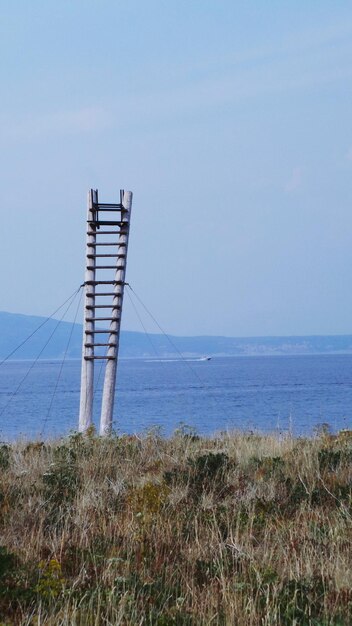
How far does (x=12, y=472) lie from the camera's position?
9.34m

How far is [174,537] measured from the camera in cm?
687

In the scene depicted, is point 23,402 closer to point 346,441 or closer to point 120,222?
point 120,222

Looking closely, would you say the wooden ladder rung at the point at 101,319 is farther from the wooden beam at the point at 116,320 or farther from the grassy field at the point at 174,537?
the grassy field at the point at 174,537

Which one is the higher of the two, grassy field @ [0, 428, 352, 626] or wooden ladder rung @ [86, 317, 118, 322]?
wooden ladder rung @ [86, 317, 118, 322]

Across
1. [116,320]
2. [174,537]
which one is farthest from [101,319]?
[174,537]

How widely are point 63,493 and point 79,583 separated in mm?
2888

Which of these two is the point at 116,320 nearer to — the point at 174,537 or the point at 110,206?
the point at 110,206

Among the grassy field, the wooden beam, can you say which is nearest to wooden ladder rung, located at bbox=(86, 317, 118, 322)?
the wooden beam

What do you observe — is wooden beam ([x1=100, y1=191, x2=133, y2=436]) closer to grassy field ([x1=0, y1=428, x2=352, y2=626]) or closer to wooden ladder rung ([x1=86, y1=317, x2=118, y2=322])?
wooden ladder rung ([x1=86, y1=317, x2=118, y2=322])

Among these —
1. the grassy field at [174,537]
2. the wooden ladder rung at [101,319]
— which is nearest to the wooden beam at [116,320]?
the wooden ladder rung at [101,319]

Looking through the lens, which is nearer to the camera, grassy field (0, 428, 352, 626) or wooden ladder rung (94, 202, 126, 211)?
grassy field (0, 428, 352, 626)

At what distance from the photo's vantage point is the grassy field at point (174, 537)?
518 cm

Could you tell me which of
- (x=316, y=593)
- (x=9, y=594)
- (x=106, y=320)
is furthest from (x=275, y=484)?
(x=106, y=320)

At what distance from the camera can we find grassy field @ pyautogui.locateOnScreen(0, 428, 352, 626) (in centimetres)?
518
